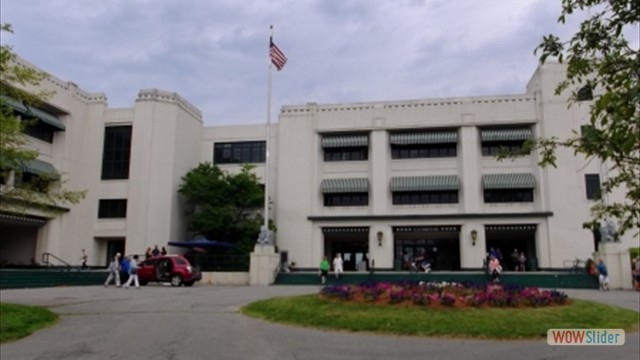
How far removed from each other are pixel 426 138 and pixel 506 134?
5649 mm

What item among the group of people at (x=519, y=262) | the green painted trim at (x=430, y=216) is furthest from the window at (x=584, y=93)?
the green painted trim at (x=430, y=216)

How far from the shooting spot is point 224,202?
38250 millimetres

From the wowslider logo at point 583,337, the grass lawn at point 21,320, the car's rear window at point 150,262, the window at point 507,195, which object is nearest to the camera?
the wowslider logo at point 583,337

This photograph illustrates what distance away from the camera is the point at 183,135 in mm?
40406

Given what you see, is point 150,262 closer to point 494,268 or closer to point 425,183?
point 494,268

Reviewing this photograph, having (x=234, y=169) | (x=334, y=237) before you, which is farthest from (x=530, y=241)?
(x=234, y=169)

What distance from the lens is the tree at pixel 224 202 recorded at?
37406 millimetres

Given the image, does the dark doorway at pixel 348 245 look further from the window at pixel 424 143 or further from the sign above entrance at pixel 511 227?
the sign above entrance at pixel 511 227

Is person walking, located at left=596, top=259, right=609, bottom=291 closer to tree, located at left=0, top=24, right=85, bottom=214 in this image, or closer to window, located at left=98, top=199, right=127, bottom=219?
tree, located at left=0, top=24, right=85, bottom=214

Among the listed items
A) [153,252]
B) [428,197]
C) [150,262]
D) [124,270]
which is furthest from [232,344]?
[428,197]


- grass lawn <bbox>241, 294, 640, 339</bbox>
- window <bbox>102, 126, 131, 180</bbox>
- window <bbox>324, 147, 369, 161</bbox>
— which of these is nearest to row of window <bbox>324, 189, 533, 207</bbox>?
window <bbox>324, 147, 369, 161</bbox>

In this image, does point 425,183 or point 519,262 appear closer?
point 519,262

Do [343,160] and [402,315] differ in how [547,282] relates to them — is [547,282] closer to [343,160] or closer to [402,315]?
[343,160]

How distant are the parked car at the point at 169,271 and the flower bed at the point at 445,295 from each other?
46.3ft
